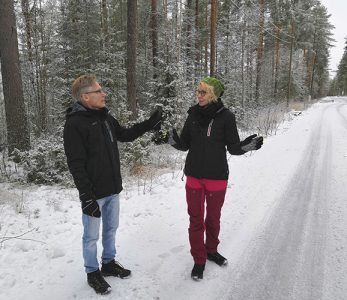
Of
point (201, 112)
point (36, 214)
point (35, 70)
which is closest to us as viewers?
point (201, 112)

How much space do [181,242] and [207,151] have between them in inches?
64.4

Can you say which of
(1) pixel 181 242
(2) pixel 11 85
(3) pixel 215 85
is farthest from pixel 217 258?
(2) pixel 11 85

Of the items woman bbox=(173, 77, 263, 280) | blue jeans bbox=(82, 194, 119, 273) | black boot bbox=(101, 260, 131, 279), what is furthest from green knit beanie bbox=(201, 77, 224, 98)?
black boot bbox=(101, 260, 131, 279)

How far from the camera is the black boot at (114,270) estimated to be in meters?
3.72

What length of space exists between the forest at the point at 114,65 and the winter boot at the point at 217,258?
1.75 m

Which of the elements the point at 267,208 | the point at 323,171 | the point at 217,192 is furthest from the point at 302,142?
the point at 217,192

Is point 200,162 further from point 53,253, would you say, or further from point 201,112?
point 53,253

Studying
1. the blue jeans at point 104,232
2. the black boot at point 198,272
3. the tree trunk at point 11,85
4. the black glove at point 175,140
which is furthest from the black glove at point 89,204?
the tree trunk at point 11,85

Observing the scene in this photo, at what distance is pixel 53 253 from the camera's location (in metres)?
4.20

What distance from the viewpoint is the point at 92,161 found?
3.29m

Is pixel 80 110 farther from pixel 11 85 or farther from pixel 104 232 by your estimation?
pixel 11 85

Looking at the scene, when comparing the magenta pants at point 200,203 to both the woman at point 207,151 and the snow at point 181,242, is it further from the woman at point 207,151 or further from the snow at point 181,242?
the snow at point 181,242

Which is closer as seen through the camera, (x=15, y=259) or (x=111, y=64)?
(x=15, y=259)

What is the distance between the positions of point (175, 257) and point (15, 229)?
8.37 feet
